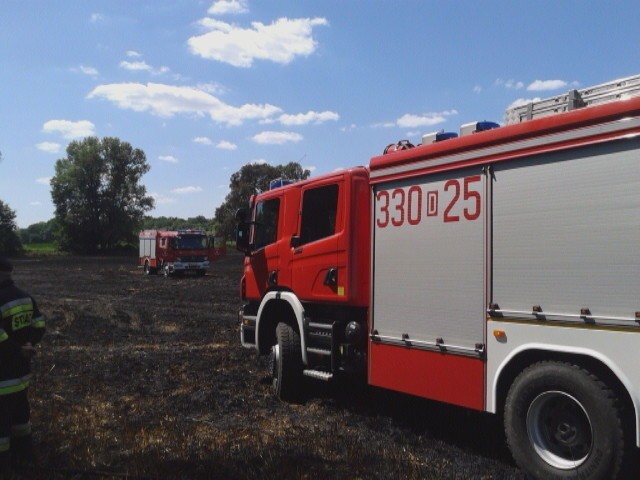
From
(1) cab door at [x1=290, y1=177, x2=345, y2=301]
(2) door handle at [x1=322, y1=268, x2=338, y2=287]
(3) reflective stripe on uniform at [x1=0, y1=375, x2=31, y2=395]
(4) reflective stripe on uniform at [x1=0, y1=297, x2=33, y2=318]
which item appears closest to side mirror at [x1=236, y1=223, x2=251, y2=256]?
(1) cab door at [x1=290, y1=177, x2=345, y2=301]

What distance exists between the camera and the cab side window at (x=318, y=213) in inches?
282

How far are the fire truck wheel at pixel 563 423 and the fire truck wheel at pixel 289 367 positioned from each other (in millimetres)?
3214

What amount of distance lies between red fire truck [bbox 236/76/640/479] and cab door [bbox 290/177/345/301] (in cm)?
3

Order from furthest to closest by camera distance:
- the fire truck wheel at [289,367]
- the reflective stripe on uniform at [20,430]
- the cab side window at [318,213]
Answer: the fire truck wheel at [289,367] < the cab side window at [318,213] < the reflective stripe on uniform at [20,430]

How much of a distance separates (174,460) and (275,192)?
4.12 metres

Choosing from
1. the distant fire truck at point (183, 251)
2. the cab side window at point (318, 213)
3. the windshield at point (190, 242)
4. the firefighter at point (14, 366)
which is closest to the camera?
the firefighter at point (14, 366)

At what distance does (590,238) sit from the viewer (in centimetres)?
447

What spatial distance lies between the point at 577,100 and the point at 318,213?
3255 mm

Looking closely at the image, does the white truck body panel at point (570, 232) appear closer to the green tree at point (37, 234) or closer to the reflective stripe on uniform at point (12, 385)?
the reflective stripe on uniform at point (12, 385)

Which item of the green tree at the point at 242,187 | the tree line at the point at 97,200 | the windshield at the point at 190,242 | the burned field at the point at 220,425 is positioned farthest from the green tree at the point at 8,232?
the burned field at the point at 220,425

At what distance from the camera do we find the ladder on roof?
4.74 m

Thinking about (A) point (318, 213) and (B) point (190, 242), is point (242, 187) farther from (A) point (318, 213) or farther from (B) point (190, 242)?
(A) point (318, 213)

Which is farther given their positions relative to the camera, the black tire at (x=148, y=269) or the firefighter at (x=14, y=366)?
the black tire at (x=148, y=269)

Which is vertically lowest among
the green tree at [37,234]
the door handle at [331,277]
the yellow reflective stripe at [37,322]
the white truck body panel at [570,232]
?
the yellow reflective stripe at [37,322]
